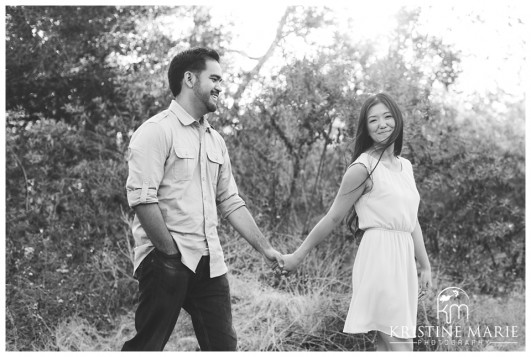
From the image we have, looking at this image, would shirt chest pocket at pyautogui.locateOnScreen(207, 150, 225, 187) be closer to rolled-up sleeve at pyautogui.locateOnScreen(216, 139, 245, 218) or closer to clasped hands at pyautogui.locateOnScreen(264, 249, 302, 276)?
rolled-up sleeve at pyautogui.locateOnScreen(216, 139, 245, 218)

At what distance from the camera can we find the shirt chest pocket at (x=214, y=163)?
140 inches

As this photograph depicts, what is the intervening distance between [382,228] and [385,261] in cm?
17

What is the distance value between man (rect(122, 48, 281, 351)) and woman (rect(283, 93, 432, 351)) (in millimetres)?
643

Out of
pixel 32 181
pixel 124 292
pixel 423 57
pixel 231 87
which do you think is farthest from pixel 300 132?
pixel 32 181

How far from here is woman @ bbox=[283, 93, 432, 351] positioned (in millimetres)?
3455

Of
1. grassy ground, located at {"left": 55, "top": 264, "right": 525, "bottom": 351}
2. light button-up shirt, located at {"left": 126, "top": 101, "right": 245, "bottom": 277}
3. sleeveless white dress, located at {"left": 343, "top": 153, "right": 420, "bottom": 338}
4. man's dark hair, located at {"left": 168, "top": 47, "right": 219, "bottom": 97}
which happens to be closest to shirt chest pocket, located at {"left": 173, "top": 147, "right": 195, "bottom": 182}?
light button-up shirt, located at {"left": 126, "top": 101, "right": 245, "bottom": 277}

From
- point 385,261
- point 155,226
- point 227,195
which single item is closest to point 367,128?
point 385,261

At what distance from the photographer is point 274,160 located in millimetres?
6664

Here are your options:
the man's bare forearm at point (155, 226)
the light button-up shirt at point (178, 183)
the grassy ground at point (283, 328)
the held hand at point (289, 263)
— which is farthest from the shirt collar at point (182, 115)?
the grassy ground at point (283, 328)

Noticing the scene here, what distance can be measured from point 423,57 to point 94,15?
3609 millimetres

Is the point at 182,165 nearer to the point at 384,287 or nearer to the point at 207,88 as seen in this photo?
the point at 207,88

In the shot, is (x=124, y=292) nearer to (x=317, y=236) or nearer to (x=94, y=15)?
(x=317, y=236)

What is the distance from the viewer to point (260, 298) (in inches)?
220

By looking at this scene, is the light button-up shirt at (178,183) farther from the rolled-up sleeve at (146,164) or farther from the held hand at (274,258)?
the held hand at (274,258)
